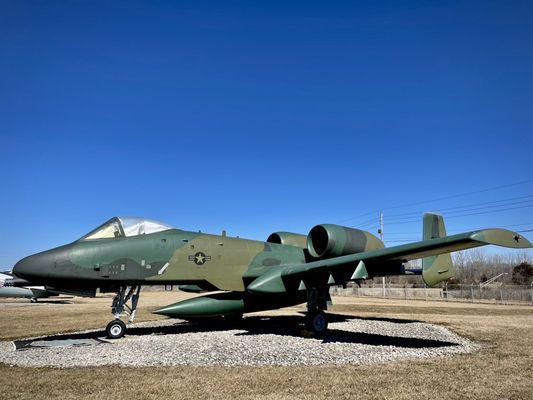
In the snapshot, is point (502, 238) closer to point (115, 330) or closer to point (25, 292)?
point (115, 330)

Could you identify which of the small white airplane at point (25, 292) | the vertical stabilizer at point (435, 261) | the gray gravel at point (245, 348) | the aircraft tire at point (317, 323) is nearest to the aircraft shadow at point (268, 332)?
the gray gravel at point (245, 348)

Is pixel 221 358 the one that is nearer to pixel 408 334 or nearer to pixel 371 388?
pixel 371 388

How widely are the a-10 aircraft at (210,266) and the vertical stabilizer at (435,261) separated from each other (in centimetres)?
165

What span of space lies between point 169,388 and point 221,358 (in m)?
2.31

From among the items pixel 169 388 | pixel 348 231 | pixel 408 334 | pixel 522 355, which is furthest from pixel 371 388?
pixel 348 231

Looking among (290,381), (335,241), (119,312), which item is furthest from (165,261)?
(290,381)

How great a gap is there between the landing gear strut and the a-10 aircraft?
28 millimetres

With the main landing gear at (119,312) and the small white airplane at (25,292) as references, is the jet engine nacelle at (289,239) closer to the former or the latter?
the main landing gear at (119,312)

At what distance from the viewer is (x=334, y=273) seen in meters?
11.0

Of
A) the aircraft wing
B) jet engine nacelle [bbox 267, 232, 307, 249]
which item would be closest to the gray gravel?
the aircraft wing

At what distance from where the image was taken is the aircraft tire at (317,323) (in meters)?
11.1

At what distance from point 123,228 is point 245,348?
15.6 feet

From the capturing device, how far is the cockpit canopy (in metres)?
10.4

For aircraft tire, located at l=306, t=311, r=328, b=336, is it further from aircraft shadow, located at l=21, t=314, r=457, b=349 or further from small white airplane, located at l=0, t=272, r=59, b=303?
small white airplane, located at l=0, t=272, r=59, b=303
